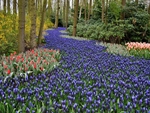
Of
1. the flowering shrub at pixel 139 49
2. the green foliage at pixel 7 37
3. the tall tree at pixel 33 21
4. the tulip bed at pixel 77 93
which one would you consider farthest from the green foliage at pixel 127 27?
the tulip bed at pixel 77 93

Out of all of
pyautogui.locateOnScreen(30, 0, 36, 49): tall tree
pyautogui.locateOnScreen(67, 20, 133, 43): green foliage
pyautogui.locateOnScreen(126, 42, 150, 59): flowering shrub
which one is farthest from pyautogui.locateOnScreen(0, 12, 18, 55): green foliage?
pyautogui.locateOnScreen(67, 20, 133, 43): green foliage

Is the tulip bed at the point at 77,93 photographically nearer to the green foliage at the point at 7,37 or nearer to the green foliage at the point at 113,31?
the green foliage at the point at 7,37

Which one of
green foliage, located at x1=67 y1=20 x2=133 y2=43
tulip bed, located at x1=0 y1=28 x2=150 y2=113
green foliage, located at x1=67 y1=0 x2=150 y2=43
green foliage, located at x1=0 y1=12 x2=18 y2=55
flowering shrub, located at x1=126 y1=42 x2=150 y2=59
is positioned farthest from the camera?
green foliage, located at x1=67 y1=0 x2=150 y2=43

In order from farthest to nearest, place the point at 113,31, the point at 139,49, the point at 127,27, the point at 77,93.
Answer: the point at 113,31, the point at 127,27, the point at 139,49, the point at 77,93

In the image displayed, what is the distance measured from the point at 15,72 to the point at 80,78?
4.53 ft

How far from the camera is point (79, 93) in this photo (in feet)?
12.6

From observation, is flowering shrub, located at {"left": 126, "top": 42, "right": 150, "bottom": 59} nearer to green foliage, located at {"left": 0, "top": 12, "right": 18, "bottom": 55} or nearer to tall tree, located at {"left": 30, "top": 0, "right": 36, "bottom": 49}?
tall tree, located at {"left": 30, "top": 0, "right": 36, "bottom": 49}

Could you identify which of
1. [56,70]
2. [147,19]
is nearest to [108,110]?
[56,70]

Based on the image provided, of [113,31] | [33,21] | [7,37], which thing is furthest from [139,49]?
[7,37]

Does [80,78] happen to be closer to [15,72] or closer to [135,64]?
[15,72]

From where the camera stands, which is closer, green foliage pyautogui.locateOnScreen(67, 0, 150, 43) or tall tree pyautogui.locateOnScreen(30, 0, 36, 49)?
tall tree pyautogui.locateOnScreen(30, 0, 36, 49)

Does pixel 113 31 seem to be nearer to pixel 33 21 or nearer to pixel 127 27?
pixel 127 27

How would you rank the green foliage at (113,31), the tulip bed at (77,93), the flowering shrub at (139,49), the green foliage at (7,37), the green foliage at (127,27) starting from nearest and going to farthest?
the tulip bed at (77,93) → the green foliage at (7,37) → the flowering shrub at (139,49) → the green foliage at (113,31) → the green foliage at (127,27)

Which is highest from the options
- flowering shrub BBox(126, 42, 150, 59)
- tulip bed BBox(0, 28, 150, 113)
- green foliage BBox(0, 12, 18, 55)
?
green foliage BBox(0, 12, 18, 55)
